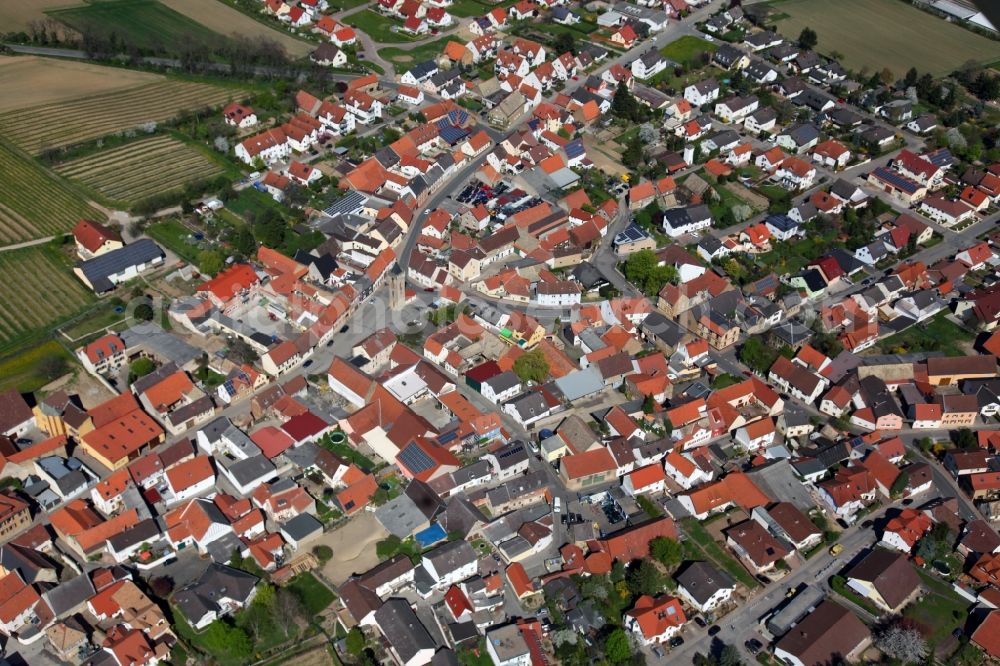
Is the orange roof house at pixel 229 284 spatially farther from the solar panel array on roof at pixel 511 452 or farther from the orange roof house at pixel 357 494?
the solar panel array on roof at pixel 511 452

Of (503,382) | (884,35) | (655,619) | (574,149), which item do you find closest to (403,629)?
(655,619)

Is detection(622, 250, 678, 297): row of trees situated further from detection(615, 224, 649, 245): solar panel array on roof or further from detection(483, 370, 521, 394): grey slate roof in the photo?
detection(483, 370, 521, 394): grey slate roof

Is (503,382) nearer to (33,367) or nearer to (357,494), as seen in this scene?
(357,494)

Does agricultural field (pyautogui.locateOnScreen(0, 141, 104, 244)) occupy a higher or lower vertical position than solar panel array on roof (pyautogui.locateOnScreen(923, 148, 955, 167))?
lower

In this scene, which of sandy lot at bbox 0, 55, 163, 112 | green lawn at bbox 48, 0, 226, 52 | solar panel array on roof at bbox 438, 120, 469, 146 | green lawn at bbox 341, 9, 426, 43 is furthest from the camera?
green lawn at bbox 341, 9, 426, 43

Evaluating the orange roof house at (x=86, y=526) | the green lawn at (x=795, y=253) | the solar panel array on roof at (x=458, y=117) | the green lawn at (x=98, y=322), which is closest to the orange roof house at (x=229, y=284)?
the green lawn at (x=98, y=322)

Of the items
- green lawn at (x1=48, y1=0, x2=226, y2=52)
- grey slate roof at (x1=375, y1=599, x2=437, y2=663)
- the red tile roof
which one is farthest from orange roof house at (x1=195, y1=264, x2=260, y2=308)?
green lawn at (x1=48, y1=0, x2=226, y2=52)
